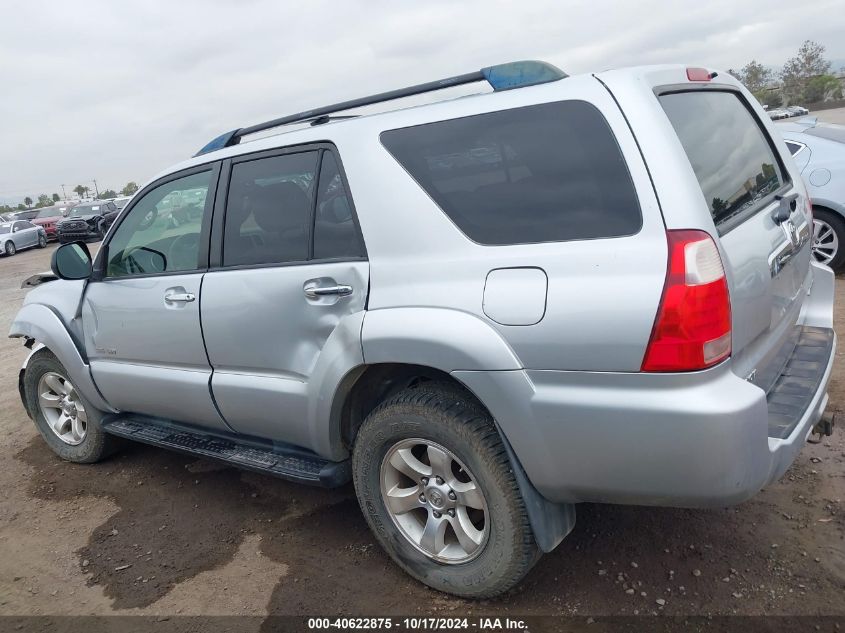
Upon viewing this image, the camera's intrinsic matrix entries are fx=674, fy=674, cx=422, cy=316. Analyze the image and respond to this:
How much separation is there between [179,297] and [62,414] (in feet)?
6.09

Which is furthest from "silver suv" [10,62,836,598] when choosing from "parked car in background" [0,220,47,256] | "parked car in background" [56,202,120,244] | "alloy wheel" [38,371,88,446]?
"parked car in background" [0,220,47,256]

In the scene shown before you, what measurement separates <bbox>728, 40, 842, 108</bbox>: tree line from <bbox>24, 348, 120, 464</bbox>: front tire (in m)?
64.8

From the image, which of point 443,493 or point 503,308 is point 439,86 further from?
point 443,493

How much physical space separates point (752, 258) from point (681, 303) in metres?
0.48

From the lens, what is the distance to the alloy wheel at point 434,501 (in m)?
2.61

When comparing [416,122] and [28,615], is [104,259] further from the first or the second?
[416,122]

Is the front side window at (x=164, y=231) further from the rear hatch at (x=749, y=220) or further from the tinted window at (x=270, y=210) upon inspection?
the rear hatch at (x=749, y=220)

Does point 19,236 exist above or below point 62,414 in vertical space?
below

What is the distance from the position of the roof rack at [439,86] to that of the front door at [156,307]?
9.4 inches

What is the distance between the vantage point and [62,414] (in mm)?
4582

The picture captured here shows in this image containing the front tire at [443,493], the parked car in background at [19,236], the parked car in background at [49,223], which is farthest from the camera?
the parked car in background at [49,223]

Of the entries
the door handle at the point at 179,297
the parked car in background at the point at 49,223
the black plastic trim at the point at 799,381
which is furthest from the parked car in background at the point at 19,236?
the black plastic trim at the point at 799,381

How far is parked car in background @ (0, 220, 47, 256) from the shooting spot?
78.7 ft

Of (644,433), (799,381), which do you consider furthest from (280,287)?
(799,381)
